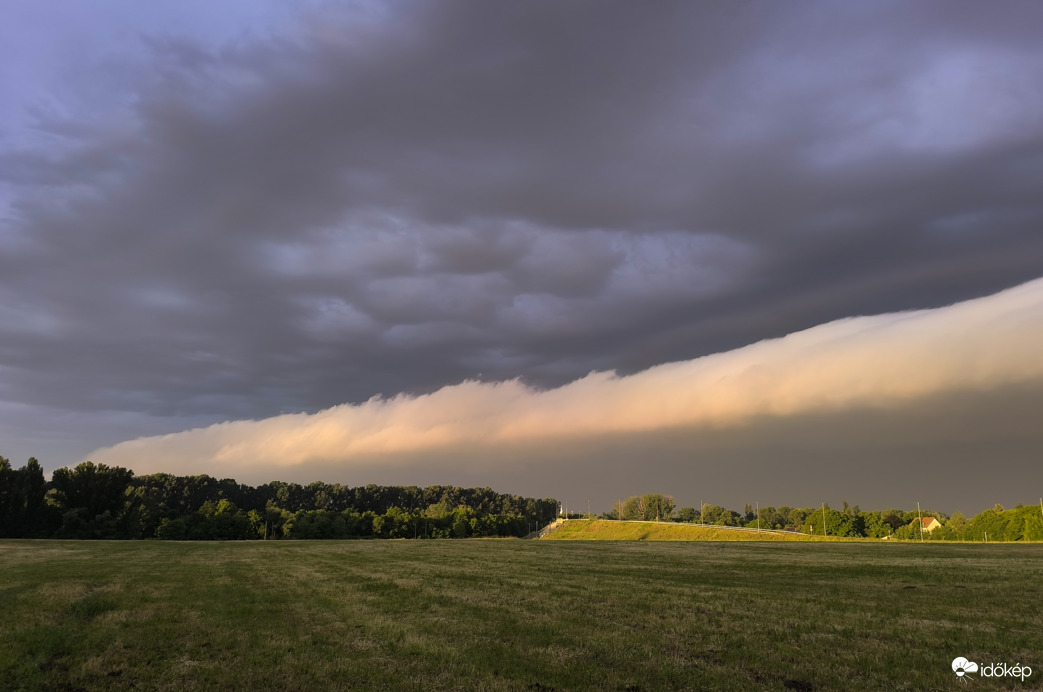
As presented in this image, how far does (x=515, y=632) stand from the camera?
50.5 ft

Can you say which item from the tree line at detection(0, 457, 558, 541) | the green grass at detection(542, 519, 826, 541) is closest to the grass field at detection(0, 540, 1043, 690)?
the tree line at detection(0, 457, 558, 541)

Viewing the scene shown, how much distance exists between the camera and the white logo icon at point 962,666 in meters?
11.6

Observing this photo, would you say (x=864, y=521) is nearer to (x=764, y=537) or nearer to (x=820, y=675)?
(x=764, y=537)

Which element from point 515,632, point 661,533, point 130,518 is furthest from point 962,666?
point 661,533

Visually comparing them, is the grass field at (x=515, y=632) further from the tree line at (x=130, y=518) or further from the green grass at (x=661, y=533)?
the green grass at (x=661, y=533)

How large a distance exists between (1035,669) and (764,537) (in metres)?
125

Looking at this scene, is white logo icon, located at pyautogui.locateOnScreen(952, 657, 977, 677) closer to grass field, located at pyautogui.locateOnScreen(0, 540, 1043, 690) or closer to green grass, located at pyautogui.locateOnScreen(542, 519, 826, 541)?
grass field, located at pyautogui.locateOnScreen(0, 540, 1043, 690)

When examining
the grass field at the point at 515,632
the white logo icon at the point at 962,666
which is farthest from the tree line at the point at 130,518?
the white logo icon at the point at 962,666

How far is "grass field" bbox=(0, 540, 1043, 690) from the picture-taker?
37.9 ft

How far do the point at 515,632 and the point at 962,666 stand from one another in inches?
385

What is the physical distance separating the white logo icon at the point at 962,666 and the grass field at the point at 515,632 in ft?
0.56

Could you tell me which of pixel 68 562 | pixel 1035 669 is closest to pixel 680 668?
pixel 1035 669

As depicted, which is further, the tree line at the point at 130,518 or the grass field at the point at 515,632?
the tree line at the point at 130,518

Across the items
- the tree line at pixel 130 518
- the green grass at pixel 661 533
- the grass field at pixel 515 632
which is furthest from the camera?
the green grass at pixel 661 533
